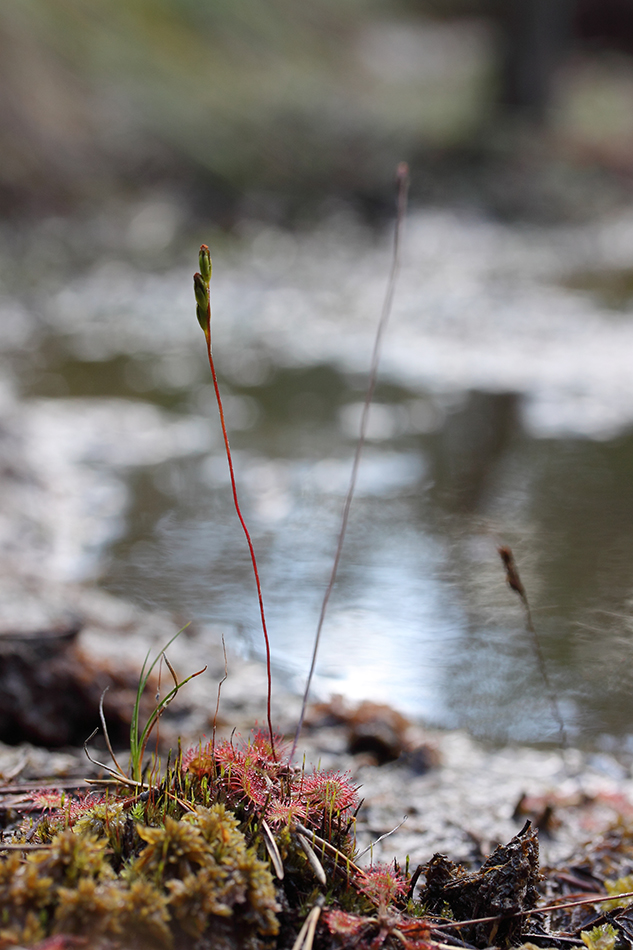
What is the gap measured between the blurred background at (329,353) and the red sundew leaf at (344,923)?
4.18 ft

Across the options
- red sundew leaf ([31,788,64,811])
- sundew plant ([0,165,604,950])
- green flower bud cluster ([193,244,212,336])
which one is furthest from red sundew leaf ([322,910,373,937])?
green flower bud cluster ([193,244,212,336])

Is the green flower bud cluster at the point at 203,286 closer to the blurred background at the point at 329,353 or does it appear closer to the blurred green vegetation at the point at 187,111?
the blurred background at the point at 329,353

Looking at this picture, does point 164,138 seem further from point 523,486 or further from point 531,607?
point 531,607

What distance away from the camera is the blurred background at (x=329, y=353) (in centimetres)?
274

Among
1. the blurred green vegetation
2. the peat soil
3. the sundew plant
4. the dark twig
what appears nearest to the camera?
the sundew plant

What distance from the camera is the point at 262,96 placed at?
12.5 m

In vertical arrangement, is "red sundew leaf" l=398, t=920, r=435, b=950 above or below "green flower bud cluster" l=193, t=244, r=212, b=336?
below

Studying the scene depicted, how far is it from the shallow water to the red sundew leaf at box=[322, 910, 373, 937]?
125 centimetres

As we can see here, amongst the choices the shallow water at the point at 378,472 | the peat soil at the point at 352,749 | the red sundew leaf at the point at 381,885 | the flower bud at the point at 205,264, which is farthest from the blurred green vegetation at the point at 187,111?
the red sundew leaf at the point at 381,885

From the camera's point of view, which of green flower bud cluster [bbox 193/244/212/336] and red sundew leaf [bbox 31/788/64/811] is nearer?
green flower bud cluster [bbox 193/244/212/336]

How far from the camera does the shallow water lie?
2.52m

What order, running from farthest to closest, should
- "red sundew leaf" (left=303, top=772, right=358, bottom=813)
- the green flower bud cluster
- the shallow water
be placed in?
the shallow water < "red sundew leaf" (left=303, top=772, right=358, bottom=813) < the green flower bud cluster

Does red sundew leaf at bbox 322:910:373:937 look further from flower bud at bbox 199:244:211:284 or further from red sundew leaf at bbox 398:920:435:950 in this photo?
flower bud at bbox 199:244:211:284

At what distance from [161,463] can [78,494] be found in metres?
0.47
